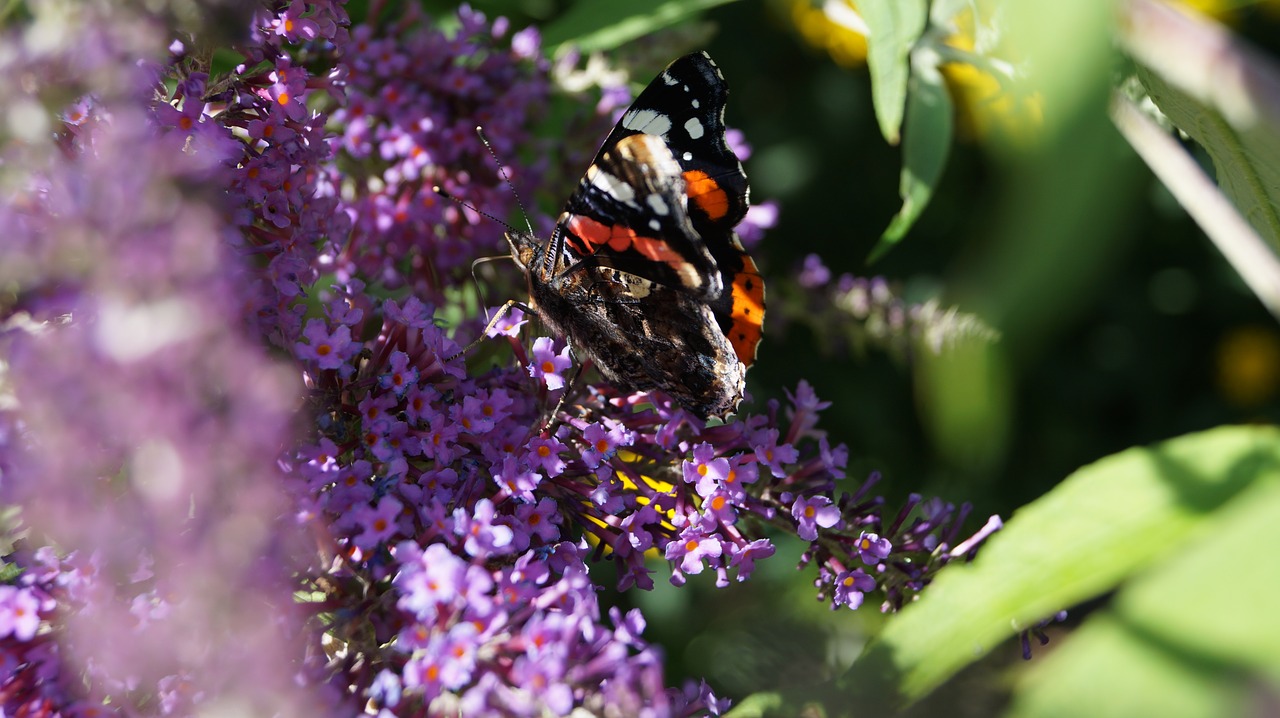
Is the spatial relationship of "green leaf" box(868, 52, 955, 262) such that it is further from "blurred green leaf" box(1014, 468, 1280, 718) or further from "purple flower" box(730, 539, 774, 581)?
"blurred green leaf" box(1014, 468, 1280, 718)

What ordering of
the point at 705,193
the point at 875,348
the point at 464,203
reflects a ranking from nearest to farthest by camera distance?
the point at 705,193 → the point at 464,203 → the point at 875,348

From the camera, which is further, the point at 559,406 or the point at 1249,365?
the point at 1249,365

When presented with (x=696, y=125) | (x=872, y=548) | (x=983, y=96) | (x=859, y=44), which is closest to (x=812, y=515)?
(x=872, y=548)

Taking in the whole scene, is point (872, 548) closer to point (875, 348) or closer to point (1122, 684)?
point (1122, 684)

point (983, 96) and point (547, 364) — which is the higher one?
point (983, 96)

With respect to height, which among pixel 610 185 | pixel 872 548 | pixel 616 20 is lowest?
pixel 872 548

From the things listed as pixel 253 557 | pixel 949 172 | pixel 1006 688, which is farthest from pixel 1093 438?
pixel 253 557
